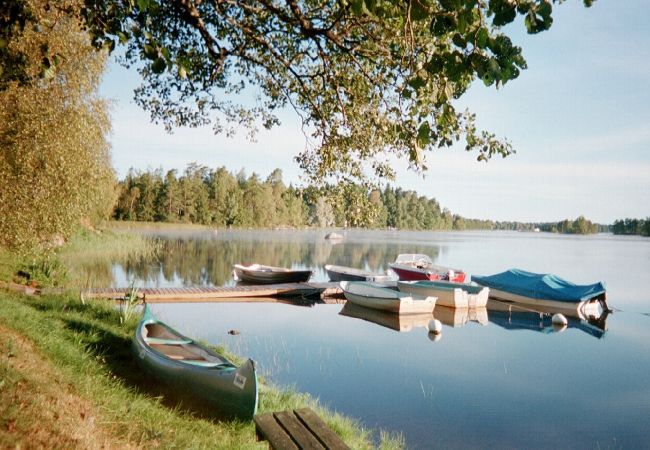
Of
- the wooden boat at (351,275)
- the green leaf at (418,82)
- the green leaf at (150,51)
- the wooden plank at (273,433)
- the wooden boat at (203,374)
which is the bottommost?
the wooden boat at (351,275)

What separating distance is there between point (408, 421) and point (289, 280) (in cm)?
1705

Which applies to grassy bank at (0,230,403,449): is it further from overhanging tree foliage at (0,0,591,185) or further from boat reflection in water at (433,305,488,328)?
boat reflection in water at (433,305,488,328)

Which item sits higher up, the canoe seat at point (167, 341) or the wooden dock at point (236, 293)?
the canoe seat at point (167, 341)

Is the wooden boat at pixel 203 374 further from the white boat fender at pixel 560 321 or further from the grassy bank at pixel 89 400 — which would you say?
the white boat fender at pixel 560 321

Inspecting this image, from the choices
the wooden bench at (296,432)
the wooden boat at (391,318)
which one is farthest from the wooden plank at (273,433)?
the wooden boat at (391,318)

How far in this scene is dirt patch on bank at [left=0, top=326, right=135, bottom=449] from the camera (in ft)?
13.5

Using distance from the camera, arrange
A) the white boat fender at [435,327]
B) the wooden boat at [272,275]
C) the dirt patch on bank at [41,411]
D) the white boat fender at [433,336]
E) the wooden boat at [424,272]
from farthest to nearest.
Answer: the wooden boat at [424,272]
the wooden boat at [272,275]
the white boat fender at [435,327]
the white boat fender at [433,336]
the dirt patch on bank at [41,411]

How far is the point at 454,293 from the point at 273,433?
18341 millimetres

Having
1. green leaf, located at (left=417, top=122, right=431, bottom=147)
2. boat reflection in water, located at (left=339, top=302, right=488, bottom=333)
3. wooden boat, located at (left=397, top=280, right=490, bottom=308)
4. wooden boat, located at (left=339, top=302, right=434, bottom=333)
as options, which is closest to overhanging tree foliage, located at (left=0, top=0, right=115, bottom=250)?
green leaf, located at (left=417, top=122, right=431, bottom=147)

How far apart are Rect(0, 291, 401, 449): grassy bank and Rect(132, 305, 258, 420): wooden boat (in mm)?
216

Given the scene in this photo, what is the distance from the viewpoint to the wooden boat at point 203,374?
6.76 m

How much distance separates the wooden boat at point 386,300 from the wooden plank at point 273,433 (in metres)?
15.3

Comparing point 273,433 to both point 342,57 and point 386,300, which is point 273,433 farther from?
point 386,300

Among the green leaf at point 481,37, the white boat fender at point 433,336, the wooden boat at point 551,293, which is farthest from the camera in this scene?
the wooden boat at point 551,293
